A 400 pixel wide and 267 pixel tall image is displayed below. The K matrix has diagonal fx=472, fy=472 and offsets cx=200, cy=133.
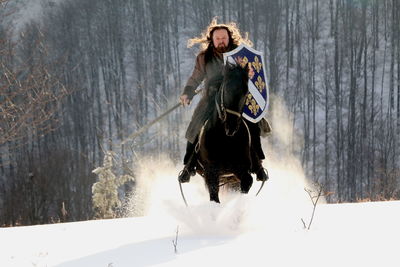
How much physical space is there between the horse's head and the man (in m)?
0.72

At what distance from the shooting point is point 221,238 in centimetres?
452

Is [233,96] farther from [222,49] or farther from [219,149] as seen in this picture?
[222,49]

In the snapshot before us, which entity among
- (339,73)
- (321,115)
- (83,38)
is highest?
(83,38)

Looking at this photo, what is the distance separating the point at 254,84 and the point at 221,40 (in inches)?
26.9

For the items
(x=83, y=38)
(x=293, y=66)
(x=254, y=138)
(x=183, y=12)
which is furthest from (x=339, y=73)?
(x=254, y=138)

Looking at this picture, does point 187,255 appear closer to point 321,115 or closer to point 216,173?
point 216,173

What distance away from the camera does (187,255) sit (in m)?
3.71

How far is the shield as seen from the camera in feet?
17.2

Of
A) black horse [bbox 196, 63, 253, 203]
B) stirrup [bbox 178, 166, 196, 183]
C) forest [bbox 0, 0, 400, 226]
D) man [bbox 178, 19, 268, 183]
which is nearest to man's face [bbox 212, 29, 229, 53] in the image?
man [bbox 178, 19, 268, 183]

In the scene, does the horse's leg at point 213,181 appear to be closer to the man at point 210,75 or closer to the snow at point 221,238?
the snow at point 221,238

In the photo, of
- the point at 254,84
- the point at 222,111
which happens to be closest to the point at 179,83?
the point at 254,84

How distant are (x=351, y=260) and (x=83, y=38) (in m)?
51.0

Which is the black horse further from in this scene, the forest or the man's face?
the forest

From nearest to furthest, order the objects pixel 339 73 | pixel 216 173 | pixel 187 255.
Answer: pixel 187 255, pixel 216 173, pixel 339 73
